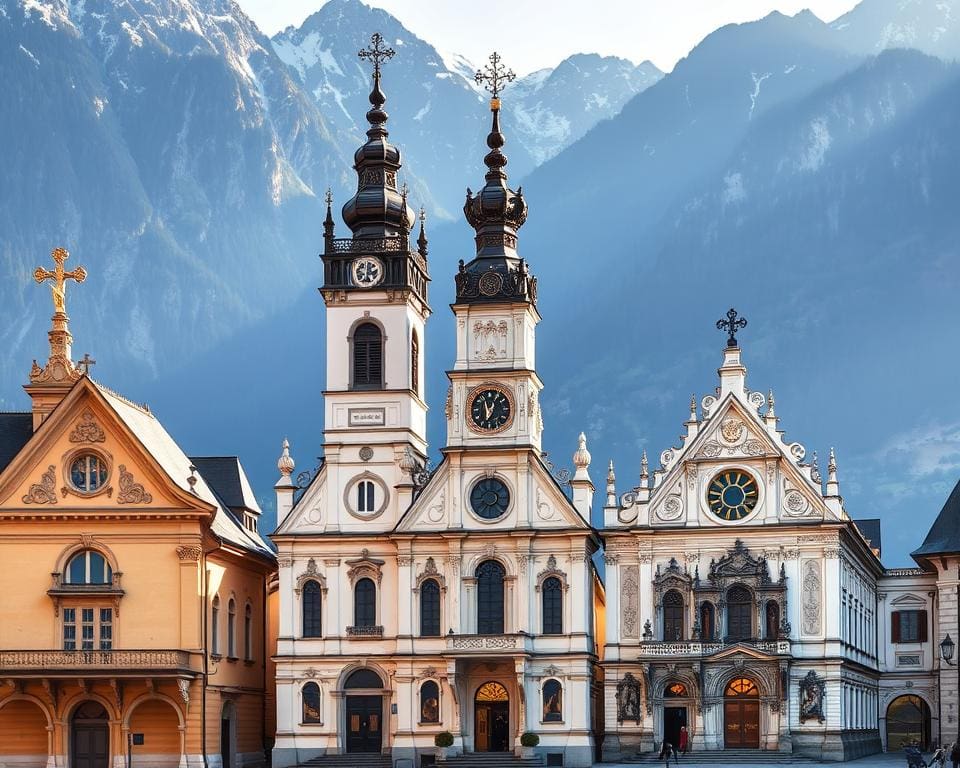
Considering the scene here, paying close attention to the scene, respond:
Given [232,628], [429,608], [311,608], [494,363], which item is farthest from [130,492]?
[494,363]

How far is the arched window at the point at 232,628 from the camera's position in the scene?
65.0m

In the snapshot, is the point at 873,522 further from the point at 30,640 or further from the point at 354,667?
the point at 30,640

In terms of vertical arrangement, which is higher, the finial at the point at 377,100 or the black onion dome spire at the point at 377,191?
the finial at the point at 377,100

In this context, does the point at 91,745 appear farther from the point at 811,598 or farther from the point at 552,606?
the point at 811,598

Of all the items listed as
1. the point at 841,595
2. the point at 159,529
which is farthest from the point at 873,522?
the point at 159,529

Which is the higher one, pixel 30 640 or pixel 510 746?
pixel 30 640

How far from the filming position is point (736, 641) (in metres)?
61.2

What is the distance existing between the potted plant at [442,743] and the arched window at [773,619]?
11805 mm

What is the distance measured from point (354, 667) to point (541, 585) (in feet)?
24.8

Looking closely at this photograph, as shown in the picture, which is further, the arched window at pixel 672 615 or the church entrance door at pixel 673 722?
the arched window at pixel 672 615

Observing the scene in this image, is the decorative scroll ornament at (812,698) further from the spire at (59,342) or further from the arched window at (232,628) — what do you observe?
the spire at (59,342)

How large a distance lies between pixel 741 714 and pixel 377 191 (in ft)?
80.9

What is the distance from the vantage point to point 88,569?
61.8m

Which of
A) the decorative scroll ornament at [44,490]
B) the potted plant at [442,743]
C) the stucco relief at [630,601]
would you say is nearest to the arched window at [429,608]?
the potted plant at [442,743]
